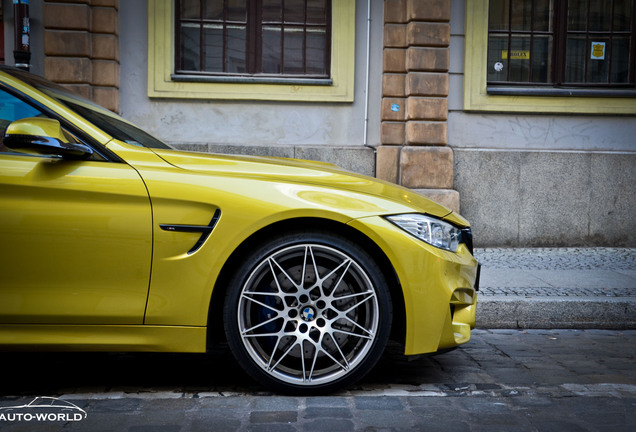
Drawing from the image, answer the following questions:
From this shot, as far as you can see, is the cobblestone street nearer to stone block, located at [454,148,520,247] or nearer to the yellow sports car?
the yellow sports car

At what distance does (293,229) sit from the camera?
338 centimetres

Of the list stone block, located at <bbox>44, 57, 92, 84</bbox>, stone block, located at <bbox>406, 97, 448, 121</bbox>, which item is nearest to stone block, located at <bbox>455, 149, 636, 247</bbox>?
stone block, located at <bbox>406, 97, 448, 121</bbox>

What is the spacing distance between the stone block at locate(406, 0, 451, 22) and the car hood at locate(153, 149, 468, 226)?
5.99m

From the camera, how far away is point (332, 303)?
3357 millimetres

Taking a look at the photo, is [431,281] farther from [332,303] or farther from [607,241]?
[607,241]

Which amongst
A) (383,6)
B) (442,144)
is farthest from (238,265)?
(383,6)

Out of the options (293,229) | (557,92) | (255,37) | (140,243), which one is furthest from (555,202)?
(140,243)

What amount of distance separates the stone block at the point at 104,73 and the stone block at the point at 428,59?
401 cm

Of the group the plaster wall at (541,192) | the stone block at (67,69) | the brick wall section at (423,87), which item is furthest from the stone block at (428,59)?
the stone block at (67,69)

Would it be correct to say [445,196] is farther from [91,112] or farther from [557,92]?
[91,112]

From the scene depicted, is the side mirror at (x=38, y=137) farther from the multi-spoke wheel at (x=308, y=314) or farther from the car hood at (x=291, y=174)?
the multi-spoke wheel at (x=308, y=314)

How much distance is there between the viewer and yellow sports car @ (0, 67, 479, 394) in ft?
10.4

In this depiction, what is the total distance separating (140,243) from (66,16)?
6.74 meters

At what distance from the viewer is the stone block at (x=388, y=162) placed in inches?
368
